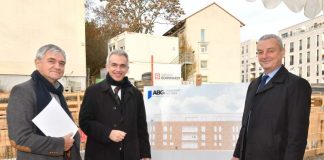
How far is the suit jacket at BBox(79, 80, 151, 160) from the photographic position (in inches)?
119

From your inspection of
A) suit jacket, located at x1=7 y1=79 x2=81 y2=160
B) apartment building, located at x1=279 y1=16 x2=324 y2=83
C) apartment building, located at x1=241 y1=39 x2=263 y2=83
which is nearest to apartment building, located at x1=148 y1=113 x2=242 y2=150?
suit jacket, located at x1=7 y1=79 x2=81 y2=160

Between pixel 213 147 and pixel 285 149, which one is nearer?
pixel 285 149

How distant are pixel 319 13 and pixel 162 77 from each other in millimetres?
22888

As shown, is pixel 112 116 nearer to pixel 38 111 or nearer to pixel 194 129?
pixel 38 111

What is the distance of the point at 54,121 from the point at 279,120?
5.23ft

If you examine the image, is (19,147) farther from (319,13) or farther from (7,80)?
(7,80)

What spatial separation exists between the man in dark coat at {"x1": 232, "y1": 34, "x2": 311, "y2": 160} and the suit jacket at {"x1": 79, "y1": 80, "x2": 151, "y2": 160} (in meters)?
0.94

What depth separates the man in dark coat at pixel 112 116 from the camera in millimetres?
3014

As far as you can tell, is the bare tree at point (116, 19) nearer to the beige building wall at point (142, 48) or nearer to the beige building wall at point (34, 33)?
the beige building wall at point (142, 48)

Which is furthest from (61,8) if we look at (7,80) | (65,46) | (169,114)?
(169,114)

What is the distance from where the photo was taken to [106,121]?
3029 millimetres

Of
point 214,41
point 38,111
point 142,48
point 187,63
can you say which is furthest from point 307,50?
point 38,111

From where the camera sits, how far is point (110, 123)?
9.93 feet

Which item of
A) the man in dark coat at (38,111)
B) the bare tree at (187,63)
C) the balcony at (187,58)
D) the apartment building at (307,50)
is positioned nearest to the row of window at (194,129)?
the man in dark coat at (38,111)
